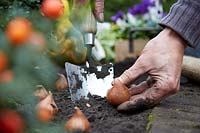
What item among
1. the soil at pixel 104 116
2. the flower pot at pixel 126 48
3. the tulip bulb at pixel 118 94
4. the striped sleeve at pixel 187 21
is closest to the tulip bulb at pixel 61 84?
the soil at pixel 104 116

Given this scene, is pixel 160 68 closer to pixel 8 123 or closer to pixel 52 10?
pixel 52 10

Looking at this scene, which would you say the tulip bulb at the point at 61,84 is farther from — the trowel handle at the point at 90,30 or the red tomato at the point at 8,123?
the red tomato at the point at 8,123

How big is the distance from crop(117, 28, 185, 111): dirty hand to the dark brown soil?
5cm

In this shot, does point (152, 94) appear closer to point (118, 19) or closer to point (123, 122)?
point (123, 122)

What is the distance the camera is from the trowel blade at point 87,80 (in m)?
2.32

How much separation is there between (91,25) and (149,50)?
312 millimetres

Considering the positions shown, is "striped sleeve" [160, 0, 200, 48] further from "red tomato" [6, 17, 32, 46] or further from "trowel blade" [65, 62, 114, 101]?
"red tomato" [6, 17, 32, 46]

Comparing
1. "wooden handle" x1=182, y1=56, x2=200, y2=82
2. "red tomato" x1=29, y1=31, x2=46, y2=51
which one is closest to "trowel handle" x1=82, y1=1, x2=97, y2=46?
"wooden handle" x1=182, y1=56, x2=200, y2=82

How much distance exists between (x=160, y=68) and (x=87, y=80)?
0.44 meters

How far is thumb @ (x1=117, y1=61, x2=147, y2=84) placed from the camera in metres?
2.10

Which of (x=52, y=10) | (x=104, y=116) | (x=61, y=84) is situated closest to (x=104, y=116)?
(x=104, y=116)

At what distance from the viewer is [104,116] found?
2.00m

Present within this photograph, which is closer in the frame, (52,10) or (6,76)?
(6,76)

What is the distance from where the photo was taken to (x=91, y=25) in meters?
2.25
